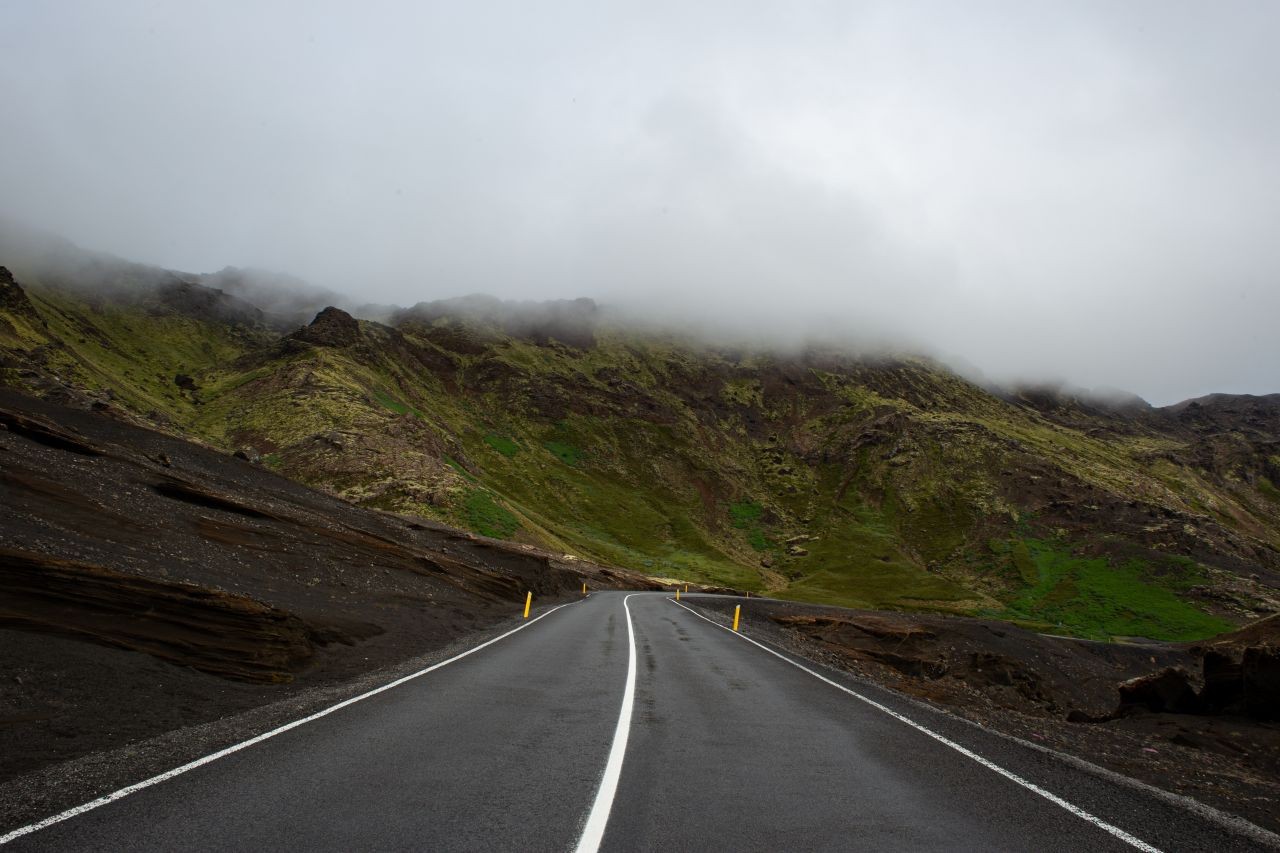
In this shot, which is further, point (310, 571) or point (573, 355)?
point (573, 355)

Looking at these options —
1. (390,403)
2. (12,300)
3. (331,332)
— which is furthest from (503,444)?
(12,300)

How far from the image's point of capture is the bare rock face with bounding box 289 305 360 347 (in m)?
96.8

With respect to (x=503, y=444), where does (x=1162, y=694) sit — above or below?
below

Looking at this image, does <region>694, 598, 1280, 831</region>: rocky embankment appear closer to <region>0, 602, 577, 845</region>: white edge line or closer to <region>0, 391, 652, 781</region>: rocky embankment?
<region>0, 602, 577, 845</region>: white edge line

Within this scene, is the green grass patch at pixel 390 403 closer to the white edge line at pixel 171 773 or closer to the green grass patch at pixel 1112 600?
the white edge line at pixel 171 773

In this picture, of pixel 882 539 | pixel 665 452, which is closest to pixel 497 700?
pixel 882 539

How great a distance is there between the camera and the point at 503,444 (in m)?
114

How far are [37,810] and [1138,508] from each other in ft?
465

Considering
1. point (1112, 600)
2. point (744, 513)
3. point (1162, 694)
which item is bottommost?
point (1112, 600)

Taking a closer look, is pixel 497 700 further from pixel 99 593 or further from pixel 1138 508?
pixel 1138 508

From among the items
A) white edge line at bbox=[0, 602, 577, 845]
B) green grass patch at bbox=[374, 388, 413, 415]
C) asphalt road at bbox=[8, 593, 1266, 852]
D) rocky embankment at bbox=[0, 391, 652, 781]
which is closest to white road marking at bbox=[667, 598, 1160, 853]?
asphalt road at bbox=[8, 593, 1266, 852]

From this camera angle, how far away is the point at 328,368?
8262 cm

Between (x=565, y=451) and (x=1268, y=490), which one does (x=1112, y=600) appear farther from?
(x=1268, y=490)

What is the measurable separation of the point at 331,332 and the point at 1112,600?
4925 inches
